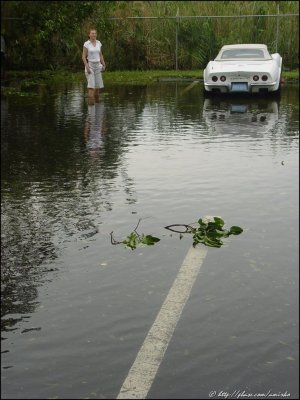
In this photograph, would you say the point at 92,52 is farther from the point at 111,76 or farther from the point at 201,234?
the point at 201,234

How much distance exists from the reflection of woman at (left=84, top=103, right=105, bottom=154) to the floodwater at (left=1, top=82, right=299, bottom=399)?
62 millimetres

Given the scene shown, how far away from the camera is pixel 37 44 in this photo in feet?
81.1

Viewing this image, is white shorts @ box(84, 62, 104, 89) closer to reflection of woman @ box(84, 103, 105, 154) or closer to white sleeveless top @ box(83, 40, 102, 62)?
white sleeveless top @ box(83, 40, 102, 62)

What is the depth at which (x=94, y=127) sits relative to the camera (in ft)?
41.8

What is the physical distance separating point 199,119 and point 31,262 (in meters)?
8.64

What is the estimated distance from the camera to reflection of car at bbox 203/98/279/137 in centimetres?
1245

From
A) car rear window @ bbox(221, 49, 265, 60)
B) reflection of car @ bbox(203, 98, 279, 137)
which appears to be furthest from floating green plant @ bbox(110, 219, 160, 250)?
car rear window @ bbox(221, 49, 265, 60)

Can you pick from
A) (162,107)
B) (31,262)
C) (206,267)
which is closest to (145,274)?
(206,267)

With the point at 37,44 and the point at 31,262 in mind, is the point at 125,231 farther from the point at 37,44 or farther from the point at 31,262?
the point at 37,44

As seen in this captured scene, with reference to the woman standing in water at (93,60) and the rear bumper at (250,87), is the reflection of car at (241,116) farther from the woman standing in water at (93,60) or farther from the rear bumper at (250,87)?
the woman standing in water at (93,60)

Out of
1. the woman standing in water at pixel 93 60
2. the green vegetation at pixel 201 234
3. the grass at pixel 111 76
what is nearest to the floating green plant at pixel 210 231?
the green vegetation at pixel 201 234

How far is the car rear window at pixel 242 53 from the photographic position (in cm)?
1795

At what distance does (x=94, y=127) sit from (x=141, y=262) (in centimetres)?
724

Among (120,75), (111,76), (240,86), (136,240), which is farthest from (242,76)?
(136,240)
